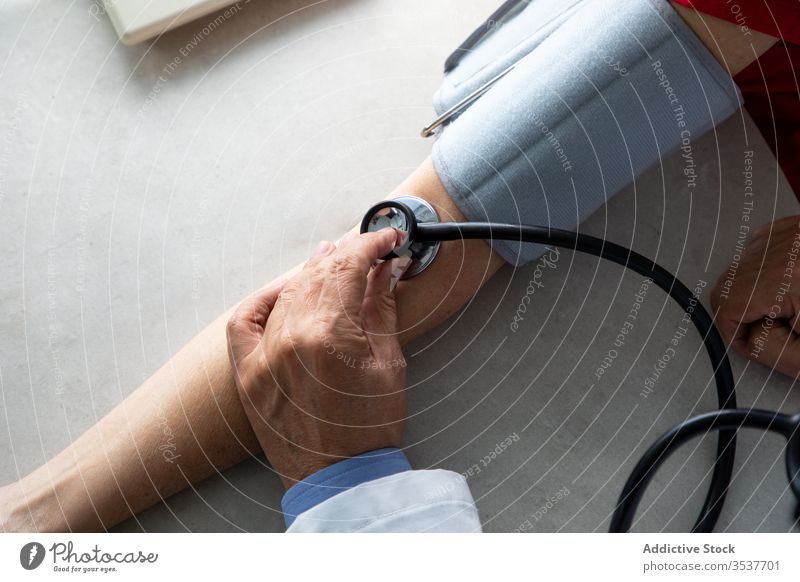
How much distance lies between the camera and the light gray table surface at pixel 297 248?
804 mm

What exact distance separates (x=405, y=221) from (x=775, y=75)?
400 millimetres

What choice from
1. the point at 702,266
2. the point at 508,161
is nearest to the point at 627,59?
the point at 508,161

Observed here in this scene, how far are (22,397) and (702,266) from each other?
2.60 feet

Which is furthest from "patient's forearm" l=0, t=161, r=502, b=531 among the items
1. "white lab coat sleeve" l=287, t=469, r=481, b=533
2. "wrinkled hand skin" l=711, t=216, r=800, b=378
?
"wrinkled hand skin" l=711, t=216, r=800, b=378

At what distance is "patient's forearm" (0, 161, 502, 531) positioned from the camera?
2.44ft

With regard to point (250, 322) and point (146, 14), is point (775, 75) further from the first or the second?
point (146, 14)

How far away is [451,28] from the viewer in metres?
0.92

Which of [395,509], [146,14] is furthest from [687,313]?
[146,14]

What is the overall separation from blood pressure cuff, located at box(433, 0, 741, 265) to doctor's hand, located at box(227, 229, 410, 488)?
12 cm

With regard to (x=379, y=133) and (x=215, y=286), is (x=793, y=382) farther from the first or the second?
(x=215, y=286)

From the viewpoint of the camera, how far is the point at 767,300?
78cm

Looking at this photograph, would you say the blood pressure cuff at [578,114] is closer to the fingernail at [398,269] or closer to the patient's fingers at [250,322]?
the fingernail at [398,269]

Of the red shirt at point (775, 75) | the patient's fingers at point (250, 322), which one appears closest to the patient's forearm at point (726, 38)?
the red shirt at point (775, 75)
